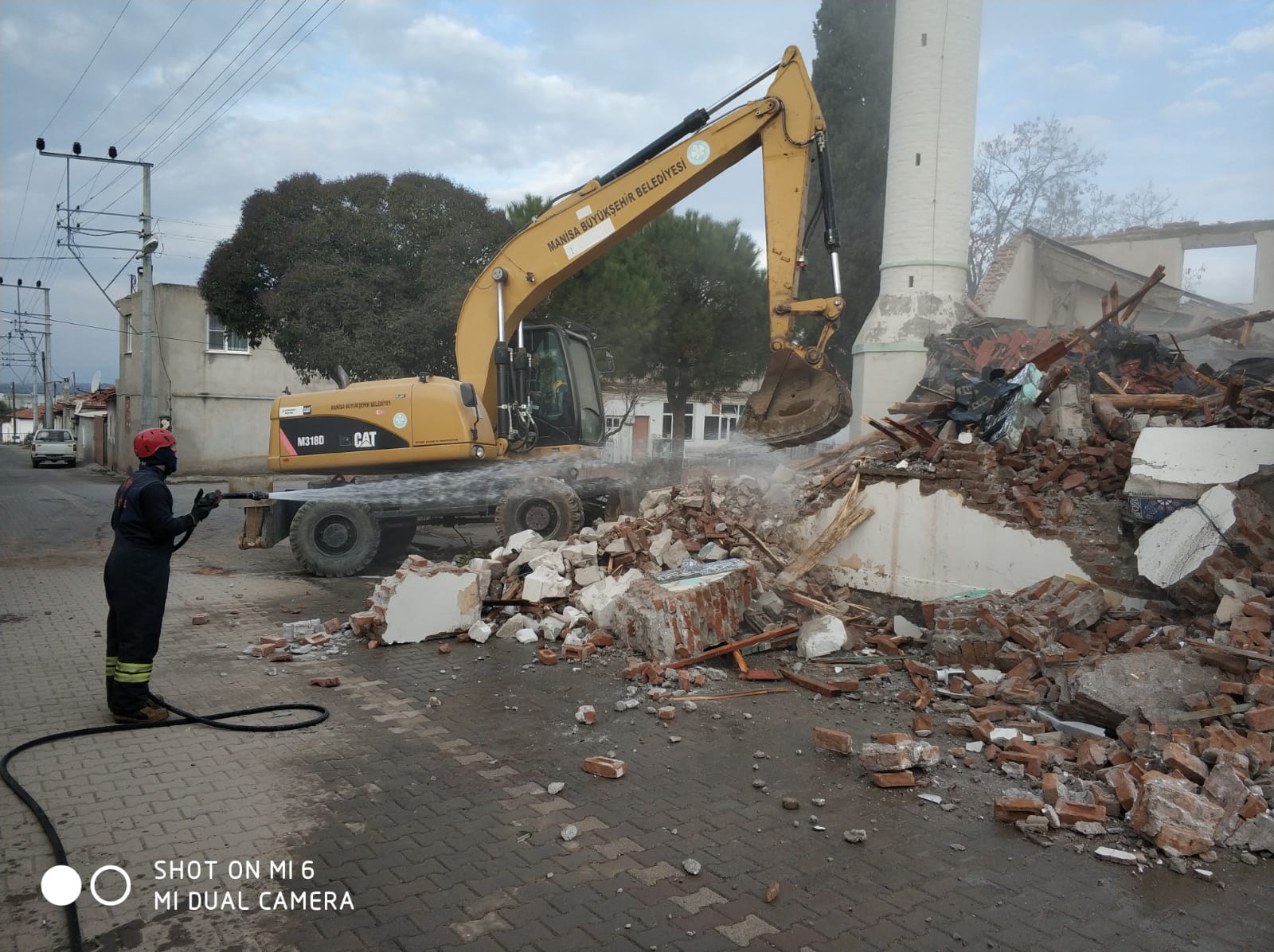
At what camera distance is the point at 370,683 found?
6488mm

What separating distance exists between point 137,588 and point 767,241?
22.5 feet

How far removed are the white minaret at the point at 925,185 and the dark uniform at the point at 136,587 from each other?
41.0 feet

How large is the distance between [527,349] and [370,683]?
5.65 metres

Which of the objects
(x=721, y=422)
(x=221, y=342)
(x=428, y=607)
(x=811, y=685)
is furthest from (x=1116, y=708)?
(x=721, y=422)

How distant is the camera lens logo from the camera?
3484 mm

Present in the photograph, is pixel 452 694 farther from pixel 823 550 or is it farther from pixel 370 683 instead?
pixel 823 550

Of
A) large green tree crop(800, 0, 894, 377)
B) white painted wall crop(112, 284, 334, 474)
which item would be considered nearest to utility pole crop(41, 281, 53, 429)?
white painted wall crop(112, 284, 334, 474)

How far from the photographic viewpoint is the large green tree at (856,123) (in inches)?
893

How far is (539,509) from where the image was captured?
1016 cm

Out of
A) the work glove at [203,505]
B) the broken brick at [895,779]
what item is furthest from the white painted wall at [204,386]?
the broken brick at [895,779]

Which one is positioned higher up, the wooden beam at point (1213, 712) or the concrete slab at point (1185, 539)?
the concrete slab at point (1185, 539)

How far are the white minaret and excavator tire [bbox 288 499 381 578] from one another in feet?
30.2

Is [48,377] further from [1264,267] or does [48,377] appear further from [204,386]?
[1264,267]

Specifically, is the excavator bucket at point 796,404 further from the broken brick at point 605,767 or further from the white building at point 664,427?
the broken brick at point 605,767
